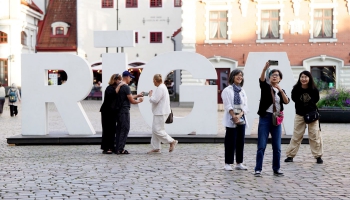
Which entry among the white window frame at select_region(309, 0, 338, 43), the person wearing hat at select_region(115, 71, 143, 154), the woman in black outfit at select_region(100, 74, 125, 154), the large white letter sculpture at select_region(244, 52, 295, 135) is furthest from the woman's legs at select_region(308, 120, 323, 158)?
the white window frame at select_region(309, 0, 338, 43)

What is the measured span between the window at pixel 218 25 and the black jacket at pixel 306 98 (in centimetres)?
2668

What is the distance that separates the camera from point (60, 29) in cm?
5706

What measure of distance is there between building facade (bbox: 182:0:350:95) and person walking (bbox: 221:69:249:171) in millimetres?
27138

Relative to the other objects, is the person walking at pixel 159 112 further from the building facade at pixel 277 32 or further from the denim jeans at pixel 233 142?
the building facade at pixel 277 32

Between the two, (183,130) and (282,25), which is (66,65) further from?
(282,25)

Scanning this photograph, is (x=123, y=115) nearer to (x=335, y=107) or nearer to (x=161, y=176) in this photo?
(x=161, y=176)

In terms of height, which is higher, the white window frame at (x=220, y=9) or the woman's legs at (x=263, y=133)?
the white window frame at (x=220, y=9)

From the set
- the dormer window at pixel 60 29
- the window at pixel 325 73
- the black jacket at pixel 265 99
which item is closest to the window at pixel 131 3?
the dormer window at pixel 60 29

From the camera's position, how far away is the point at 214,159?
43.4 ft

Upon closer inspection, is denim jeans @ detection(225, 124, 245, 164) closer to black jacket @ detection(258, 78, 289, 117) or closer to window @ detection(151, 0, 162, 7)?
black jacket @ detection(258, 78, 289, 117)

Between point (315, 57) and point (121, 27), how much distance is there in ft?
66.9

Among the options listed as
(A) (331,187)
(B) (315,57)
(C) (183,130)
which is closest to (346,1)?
(B) (315,57)


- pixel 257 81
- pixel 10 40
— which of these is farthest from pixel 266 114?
pixel 10 40

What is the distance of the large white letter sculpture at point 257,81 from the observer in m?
17.4
